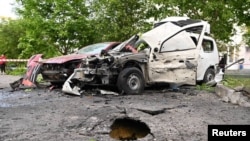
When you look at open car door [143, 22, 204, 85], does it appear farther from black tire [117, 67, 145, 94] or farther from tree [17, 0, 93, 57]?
tree [17, 0, 93, 57]

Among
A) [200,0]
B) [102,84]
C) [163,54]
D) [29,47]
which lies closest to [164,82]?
[163,54]

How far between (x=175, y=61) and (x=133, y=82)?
1.51 metres

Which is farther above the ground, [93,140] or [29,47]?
[29,47]

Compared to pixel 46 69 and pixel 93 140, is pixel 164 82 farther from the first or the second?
pixel 93 140

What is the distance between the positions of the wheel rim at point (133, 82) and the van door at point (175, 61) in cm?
59

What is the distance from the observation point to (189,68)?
1015 cm

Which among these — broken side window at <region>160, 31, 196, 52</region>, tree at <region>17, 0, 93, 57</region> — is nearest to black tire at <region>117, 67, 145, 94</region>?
broken side window at <region>160, 31, 196, 52</region>

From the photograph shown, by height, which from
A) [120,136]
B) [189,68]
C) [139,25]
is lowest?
[120,136]

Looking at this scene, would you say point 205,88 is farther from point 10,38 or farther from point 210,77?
point 10,38

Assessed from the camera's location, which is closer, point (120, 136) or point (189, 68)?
point (120, 136)

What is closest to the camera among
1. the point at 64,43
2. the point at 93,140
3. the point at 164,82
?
the point at 93,140

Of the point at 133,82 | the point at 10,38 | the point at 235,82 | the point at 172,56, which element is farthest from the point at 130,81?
the point at 10,38

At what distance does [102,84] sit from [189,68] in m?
2.61

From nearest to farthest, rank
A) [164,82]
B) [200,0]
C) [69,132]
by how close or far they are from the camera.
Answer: [69,132], [164,82], [200,0]
